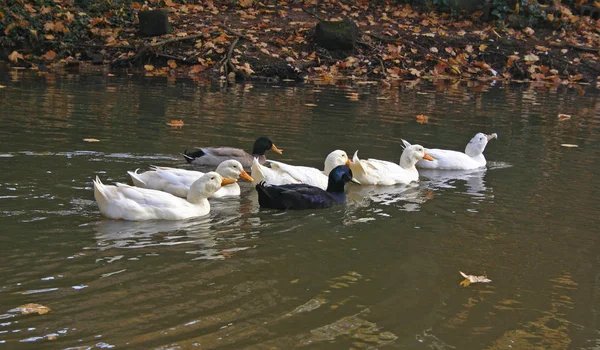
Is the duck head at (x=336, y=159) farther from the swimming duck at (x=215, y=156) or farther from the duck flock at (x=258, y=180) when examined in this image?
the swimming duck at (x=215, y=156)

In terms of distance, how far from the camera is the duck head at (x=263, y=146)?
9906 mm

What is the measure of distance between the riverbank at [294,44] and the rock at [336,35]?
14 centimetres

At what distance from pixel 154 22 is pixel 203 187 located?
12992 mm

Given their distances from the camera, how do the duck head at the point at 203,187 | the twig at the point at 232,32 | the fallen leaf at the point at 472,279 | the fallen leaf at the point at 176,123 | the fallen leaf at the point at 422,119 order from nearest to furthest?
the fallen leaf at the point at 472,279
the duck head at the point at 203,187
the fallen leaf at the point at 176,123
the fallen leaf at the point at 422,119
the twig at the point at 232,32

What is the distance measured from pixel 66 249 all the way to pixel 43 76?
35.8ft

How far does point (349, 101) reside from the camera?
15.2 metres

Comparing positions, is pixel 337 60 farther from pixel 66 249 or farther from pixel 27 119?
pixel 66 249

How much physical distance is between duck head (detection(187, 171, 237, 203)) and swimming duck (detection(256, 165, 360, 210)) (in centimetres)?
44

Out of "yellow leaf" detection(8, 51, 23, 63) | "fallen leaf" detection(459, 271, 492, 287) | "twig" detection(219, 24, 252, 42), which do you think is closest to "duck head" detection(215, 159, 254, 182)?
"fallen leaf" detection(459, 271, 492, 287)

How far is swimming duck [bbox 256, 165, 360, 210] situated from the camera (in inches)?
306

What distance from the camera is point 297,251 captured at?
6.38 metres

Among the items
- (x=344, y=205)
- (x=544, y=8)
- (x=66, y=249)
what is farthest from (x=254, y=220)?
(x=544, y=8)

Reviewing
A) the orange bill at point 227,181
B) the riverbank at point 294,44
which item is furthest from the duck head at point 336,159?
the riverbank at point 294,44

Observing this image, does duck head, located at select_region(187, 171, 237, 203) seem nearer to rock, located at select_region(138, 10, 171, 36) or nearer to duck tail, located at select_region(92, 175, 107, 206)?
duck tail, located at select_region(92, 175, 107, 206)
